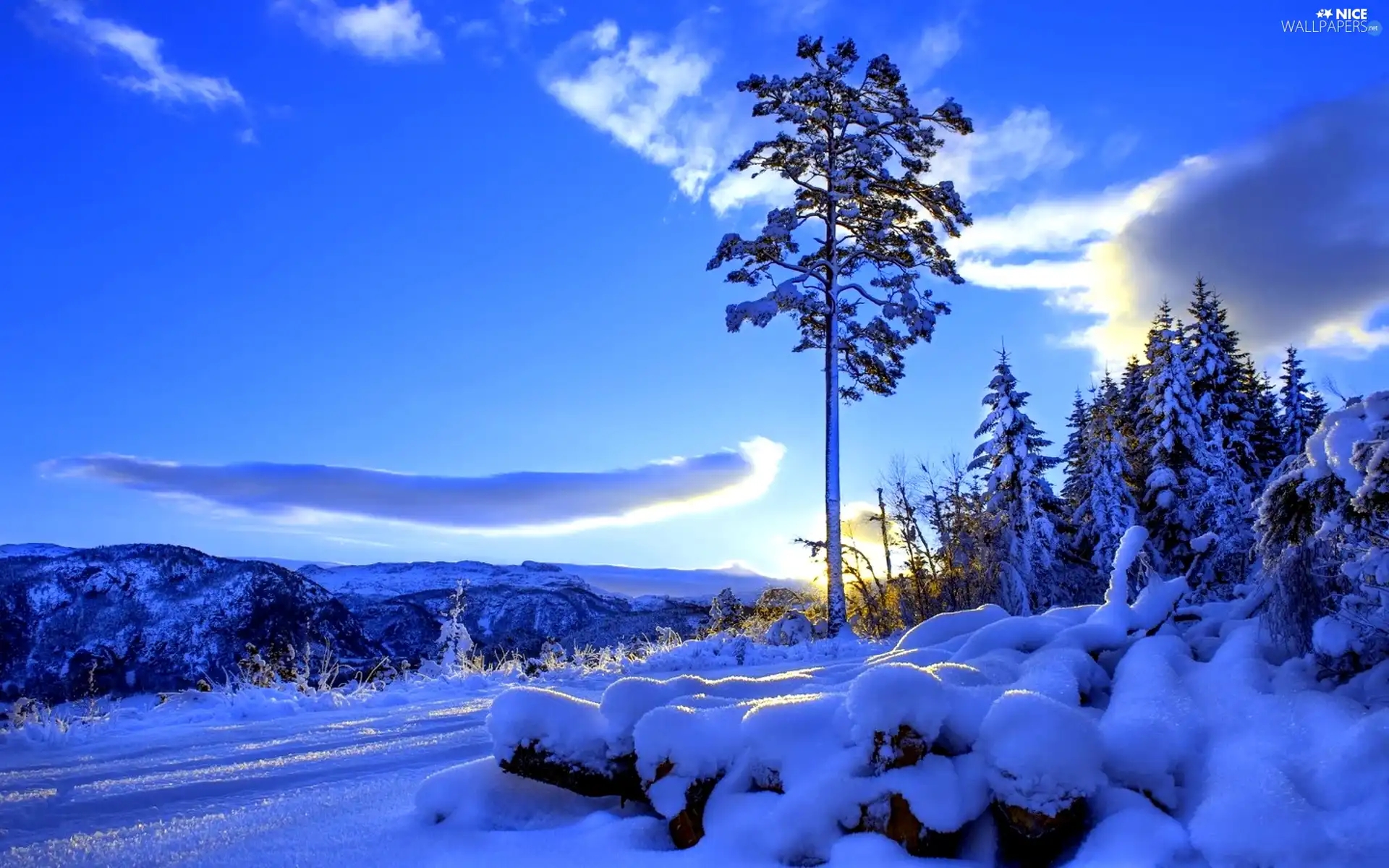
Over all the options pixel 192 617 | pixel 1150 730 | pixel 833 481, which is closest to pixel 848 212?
pixel 833 481

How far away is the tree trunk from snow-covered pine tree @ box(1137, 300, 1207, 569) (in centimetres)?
1255

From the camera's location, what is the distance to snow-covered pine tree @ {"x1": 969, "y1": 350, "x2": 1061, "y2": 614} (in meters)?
20.3

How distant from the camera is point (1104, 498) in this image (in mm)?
22422

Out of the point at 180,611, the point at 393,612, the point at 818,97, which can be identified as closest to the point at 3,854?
the point at 818,97

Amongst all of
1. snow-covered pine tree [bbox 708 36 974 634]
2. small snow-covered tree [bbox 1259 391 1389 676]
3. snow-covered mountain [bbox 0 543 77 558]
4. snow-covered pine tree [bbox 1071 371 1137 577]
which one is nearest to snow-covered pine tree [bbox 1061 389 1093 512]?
→ snow-covered pine tree [bbox 1071 371 1137 577]

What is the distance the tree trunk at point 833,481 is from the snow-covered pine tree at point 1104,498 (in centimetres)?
1064

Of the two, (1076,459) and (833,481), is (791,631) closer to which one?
(833,481)

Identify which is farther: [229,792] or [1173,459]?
[1173,459]

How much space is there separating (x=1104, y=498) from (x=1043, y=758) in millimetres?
23608

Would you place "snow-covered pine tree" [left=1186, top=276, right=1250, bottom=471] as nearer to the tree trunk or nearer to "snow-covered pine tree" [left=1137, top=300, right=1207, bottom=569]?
"snow-covered pine tree" [left=1137, top=300, right=1207, bottom=569]

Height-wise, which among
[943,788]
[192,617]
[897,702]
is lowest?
[192,617]

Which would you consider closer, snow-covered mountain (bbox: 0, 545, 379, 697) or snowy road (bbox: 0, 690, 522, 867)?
snowy road (bbox: 0, 690, 522, 867)

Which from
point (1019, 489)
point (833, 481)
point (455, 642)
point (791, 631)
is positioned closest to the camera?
point (455, 642)

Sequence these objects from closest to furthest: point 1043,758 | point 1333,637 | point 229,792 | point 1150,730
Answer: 1. point 1043,758
2. point 1150,730
3. point 1333,637
4. point 229,792
